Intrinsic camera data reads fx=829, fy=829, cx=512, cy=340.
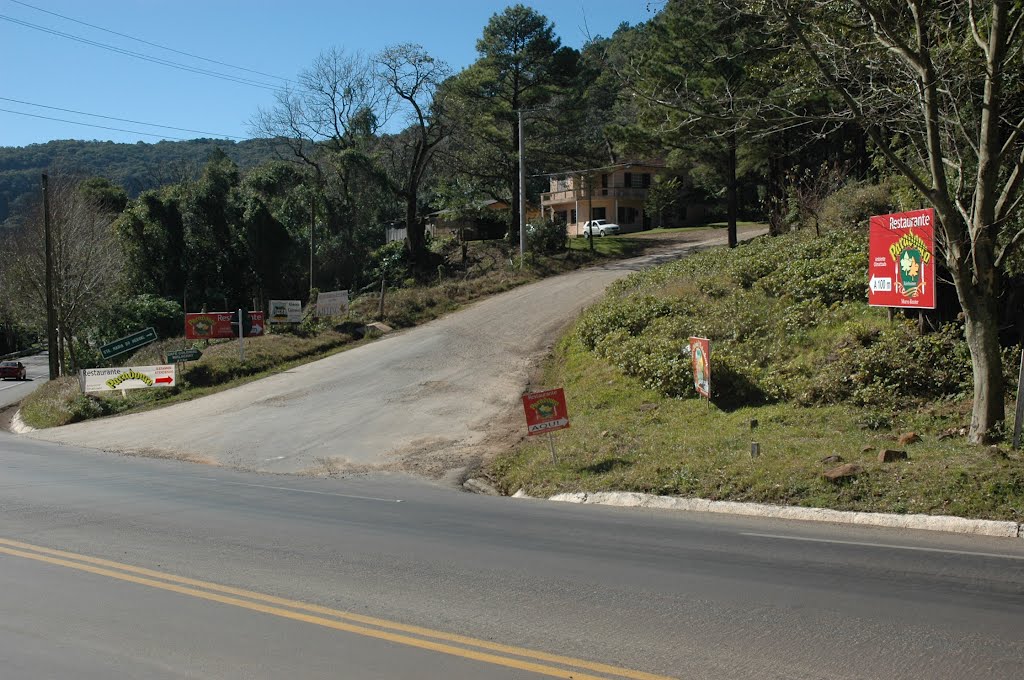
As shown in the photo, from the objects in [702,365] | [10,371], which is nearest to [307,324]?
[702,365]

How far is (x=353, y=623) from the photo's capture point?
6191mm

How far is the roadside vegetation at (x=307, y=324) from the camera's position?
28.2 meters

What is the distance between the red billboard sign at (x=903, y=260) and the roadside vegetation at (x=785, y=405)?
0.81 meters

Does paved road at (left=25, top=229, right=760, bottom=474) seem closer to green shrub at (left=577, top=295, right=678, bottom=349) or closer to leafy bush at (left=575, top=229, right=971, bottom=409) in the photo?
green shrub at (left=577, top=295, right=678, bottom=349)

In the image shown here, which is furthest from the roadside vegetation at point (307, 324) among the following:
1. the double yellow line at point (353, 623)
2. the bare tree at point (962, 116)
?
the bare tree at point (962, 116)

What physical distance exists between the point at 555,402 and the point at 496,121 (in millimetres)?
35237

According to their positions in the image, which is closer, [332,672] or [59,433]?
[332,672]

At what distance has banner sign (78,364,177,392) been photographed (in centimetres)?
2842

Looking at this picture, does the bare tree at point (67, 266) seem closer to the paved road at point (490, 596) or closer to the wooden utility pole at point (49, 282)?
the wooden utility pole at point (49, 282)

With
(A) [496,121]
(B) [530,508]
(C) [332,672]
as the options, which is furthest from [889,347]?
(A) [496,121]

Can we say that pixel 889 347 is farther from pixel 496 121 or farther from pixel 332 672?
pixel 496 121

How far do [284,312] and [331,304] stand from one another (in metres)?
1.92

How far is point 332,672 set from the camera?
524 centimetres

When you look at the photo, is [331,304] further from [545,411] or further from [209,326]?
[545,411]
